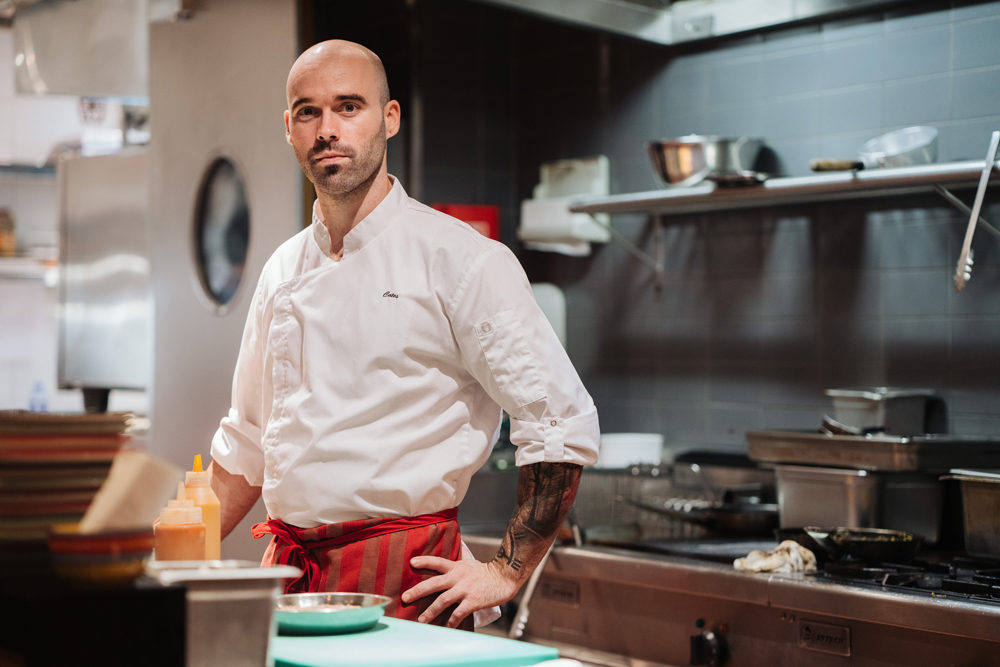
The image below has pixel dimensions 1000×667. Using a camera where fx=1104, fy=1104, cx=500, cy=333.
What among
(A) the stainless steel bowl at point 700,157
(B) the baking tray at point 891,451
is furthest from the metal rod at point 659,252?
(B) the baking tray at point 891,451

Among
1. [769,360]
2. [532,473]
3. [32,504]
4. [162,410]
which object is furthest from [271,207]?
[32,504]

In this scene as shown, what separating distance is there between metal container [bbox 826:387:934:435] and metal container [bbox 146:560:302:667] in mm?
2058

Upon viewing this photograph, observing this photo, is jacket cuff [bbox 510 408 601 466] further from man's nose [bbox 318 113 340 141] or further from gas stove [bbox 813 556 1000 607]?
gas stove [bbox 813 556 1000 607]

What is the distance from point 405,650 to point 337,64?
37.8 inches

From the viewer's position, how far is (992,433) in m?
2.77

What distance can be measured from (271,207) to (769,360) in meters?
1.53

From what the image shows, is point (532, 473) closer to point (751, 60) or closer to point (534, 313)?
point (534, 313)

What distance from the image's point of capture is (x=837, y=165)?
2775 millimetres

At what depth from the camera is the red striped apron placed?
162 cm

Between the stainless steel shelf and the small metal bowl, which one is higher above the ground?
the stainless steel shelf

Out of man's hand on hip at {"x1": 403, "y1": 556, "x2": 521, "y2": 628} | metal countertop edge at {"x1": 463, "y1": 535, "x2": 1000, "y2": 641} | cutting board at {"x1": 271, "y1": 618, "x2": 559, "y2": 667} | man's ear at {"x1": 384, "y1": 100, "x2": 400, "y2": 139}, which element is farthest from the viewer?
metal countertop edge at {"x1": 463, "y1": 535, "x2": 1000, "y2": 641}

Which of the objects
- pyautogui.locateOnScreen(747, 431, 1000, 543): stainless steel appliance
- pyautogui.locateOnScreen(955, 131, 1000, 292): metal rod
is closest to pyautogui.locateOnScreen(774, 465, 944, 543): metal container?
pyautogui.locateOnScreen(747, 431, 1000, 543): stainless steel appliance

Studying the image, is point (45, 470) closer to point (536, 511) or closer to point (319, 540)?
point (319, 540)

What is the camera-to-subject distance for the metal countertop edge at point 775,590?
2053 millimetres
